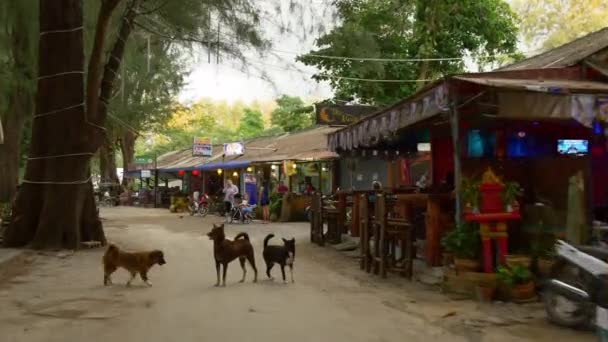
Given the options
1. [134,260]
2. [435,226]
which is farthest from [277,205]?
[134,260]

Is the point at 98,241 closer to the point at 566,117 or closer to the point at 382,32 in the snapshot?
the point at 566,117

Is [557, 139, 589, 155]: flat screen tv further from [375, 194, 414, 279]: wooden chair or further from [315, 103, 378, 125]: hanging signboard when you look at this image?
[315, 103, 378, 125]: hanging signboard

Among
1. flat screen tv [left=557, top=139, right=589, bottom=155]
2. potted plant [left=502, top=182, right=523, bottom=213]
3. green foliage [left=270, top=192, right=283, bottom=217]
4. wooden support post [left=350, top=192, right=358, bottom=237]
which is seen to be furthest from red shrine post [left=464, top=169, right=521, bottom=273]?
green foliage [left=270, top=192, right=283, bottom=217]

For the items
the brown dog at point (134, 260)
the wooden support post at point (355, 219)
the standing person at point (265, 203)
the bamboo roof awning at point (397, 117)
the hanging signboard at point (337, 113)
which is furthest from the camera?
the standing person at point (265, 203)

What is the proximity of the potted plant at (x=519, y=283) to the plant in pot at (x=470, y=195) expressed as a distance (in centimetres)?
90

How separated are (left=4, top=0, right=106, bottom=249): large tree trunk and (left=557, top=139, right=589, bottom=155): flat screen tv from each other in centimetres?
1026

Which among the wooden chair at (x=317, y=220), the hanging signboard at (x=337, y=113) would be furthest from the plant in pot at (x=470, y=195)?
the hanging signboard at (x=337, y=113)

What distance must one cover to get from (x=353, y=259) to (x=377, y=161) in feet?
36.6

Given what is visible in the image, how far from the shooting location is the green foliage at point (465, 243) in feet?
28.0

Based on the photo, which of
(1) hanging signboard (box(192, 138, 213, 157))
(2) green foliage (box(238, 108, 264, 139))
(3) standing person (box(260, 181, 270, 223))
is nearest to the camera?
(3) standing person (box(260, 181, 270, 223))

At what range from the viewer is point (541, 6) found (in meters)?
38.8

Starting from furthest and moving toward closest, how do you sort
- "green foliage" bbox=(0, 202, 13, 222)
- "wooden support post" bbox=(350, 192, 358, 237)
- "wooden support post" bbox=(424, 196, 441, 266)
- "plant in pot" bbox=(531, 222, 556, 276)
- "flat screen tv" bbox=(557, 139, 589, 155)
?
"green foliage" bbox=(0, 202, 13, 222), "wooden support post" bbox=(350, 192, 358, 237), "flat screen tv" bbox=(557, 139, 589, 155), "wooden support post" bbox=(424, 196, 441, 266), "plant in pot" bbox=(531, 222, 556, 276)

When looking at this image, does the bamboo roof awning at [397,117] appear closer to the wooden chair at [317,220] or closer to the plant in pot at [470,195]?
the plant in pot at [470,195]

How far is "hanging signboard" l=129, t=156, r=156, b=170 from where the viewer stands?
45.2 meters
